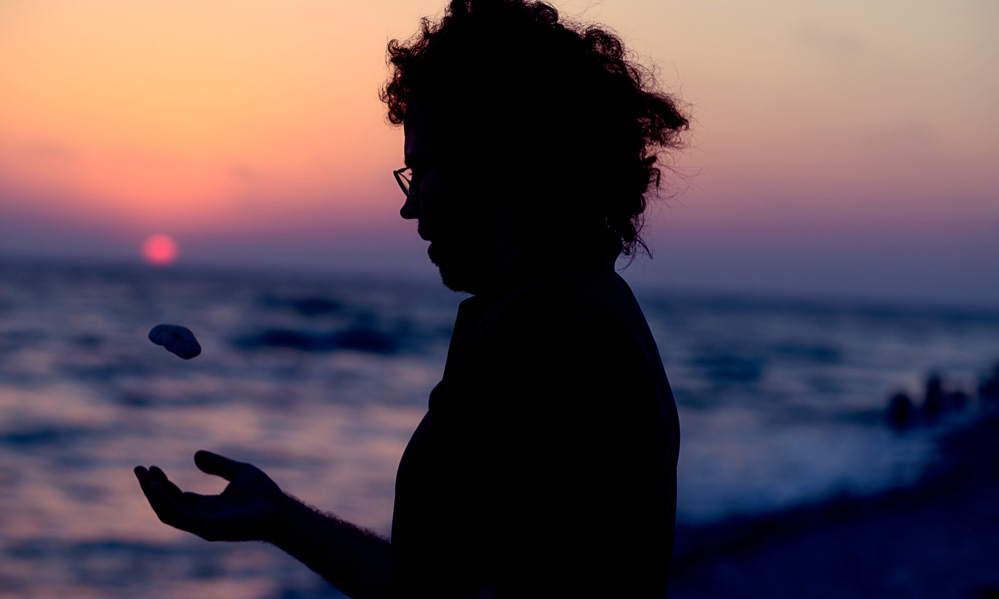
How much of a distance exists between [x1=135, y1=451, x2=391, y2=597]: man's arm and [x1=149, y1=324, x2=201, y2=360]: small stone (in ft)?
1.90

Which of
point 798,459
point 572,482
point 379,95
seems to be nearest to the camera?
point 572,482

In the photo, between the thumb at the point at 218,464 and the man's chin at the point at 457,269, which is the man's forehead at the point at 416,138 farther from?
the thumb at the point at 218,464

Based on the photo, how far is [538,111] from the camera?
5.97 ft

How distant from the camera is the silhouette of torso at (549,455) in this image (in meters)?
1.31

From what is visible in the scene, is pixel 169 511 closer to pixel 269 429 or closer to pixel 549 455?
pixel 549 455

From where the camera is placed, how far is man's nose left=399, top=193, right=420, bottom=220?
6.57ft

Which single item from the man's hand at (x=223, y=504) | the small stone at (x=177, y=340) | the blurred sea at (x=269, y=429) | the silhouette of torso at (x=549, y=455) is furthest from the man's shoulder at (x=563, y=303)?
the blurred sea at (x=269, y=429)

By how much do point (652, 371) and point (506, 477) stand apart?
0.35m

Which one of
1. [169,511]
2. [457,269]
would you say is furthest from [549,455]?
[169,511]

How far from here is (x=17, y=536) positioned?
9039 millimetres

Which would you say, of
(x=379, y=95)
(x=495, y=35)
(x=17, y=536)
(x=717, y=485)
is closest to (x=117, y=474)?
(x=17, y=536)

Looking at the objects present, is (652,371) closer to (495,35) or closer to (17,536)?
(495,35)

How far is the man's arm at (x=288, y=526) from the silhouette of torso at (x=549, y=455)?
548mm

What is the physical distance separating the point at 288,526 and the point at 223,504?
166 millimetres
